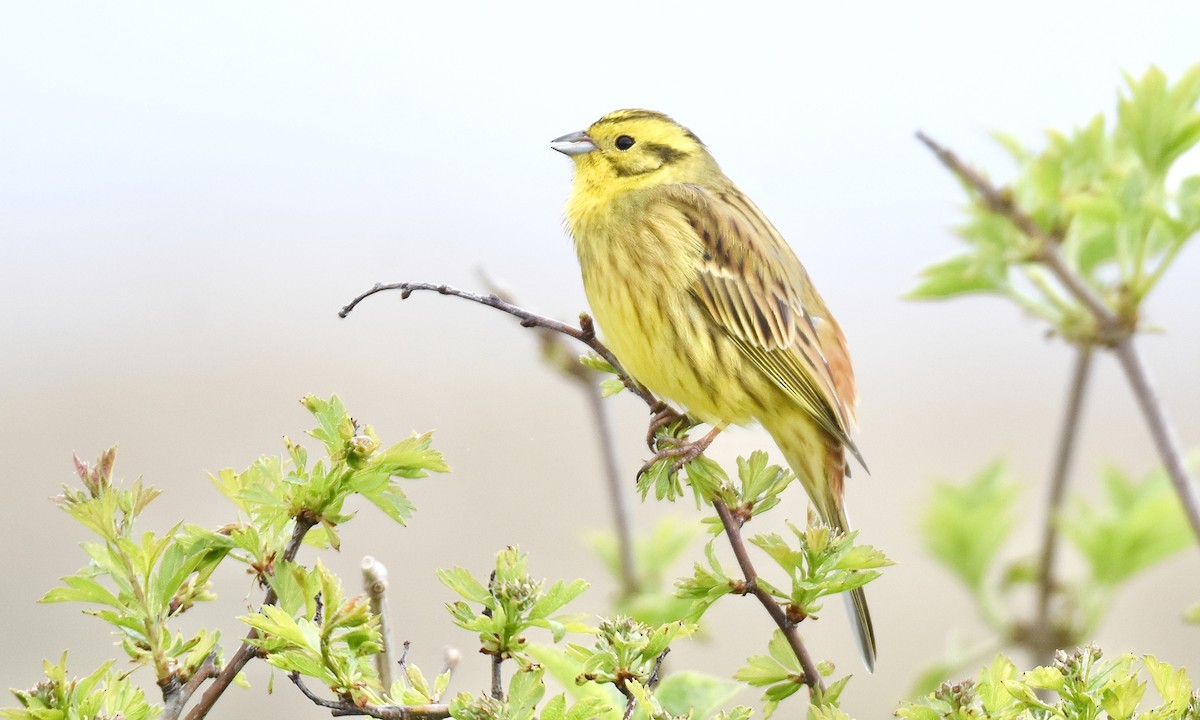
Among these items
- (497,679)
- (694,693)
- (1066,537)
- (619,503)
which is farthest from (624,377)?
(1066,537)

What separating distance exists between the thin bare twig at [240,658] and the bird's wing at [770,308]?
1493 mm

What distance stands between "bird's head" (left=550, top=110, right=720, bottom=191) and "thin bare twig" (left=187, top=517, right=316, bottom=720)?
5.89ft

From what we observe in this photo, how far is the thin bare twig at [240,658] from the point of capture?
1.10 meters

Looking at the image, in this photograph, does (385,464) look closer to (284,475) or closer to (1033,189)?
(284,475)

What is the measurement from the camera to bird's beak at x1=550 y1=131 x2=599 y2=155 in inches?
114

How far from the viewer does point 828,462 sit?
103 inches

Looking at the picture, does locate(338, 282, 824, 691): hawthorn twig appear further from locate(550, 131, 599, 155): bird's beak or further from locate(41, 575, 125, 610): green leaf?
locate(550, 131, 599, 155): bird's beak

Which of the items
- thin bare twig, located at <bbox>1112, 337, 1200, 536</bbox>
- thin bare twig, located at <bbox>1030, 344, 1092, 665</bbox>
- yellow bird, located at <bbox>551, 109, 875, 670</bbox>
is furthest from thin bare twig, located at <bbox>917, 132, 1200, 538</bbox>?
yellow bird, located at <bbox>551, 109, 875, 670</bbox>

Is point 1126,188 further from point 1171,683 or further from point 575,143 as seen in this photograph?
point 575,143

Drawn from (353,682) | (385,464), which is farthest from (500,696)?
(385,464)

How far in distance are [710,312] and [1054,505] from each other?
948 mm

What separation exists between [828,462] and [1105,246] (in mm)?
1015

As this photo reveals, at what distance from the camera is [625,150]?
3.00 meters

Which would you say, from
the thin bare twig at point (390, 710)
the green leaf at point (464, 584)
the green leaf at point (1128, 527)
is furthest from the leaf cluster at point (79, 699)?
the green leaf at point (1128, 527)
